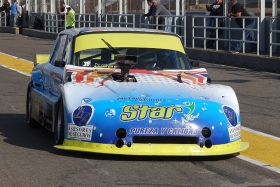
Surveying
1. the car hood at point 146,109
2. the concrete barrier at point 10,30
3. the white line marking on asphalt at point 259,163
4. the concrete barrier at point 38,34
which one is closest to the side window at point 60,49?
the car hood at point 146,109

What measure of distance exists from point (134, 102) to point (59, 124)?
103cm

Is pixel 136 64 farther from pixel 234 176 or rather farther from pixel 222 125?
pixel 234 176

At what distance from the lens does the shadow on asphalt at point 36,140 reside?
26.9 ft

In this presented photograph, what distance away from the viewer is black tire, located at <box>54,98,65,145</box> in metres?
8.39

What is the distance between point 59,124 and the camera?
8633mm

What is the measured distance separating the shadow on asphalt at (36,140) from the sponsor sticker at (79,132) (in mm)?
257

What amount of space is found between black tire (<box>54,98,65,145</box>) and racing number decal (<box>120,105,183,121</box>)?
79 cm

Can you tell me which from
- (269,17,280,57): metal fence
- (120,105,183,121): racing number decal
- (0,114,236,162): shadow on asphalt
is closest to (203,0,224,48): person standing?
(269,17,280,57): metal fence

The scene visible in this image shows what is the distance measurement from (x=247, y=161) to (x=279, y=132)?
93.7 inches

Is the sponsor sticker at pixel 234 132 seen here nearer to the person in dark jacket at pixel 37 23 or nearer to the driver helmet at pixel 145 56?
the driver helmet at pixel 145 56

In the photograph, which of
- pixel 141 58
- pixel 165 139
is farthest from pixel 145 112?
pixel 141 58

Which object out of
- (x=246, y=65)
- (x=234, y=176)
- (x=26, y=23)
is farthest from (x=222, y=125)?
(x=26, y=23)

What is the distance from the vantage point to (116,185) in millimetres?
6828

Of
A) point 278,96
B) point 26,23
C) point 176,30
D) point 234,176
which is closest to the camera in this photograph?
point 234,176
